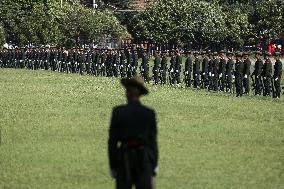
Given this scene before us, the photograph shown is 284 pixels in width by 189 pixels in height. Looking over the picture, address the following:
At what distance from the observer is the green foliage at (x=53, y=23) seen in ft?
272

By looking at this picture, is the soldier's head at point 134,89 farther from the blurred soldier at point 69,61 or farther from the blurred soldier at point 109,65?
the blurred soldier at point 69,61

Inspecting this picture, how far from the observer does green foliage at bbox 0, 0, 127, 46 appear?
8300 cm

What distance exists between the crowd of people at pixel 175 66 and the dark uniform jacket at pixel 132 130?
2316 cm

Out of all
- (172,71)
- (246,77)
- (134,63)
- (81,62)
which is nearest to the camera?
(246,77)

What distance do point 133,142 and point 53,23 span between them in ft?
242

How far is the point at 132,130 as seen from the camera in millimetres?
9953

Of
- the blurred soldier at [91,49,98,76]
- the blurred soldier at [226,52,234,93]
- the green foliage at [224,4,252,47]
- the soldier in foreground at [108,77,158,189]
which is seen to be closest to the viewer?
the soldier in foreground at [108,77,158,189]

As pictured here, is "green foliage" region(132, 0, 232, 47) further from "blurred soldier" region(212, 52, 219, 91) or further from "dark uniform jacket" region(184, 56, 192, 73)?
"blurred soldier" region(212, 52, 219, 91)

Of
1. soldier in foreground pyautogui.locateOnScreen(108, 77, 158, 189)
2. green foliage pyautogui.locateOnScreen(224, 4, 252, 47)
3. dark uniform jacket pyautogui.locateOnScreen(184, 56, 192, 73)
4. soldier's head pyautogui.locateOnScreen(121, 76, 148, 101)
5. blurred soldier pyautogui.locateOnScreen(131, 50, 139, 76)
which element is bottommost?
green foliage pyautogui.locateOnScreen(224, 4, 252, 47)

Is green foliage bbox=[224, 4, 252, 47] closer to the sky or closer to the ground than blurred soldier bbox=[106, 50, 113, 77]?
closer to the ground

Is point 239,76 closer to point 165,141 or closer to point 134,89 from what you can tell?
point 165,141

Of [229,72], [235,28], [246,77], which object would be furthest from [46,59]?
[246,77]

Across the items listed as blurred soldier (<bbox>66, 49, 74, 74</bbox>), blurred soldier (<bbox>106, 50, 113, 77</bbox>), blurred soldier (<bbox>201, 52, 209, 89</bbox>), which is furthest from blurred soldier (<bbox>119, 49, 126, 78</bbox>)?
blurred soldier (<bbox>201, 52, 209, 89</bbox>)

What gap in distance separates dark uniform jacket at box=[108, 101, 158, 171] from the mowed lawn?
3645 mm
